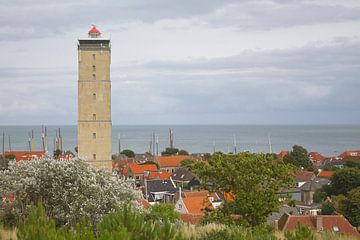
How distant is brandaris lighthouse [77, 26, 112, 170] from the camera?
43.8 meters

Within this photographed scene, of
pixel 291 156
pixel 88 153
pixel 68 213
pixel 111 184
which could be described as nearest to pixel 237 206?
pixel 111 184

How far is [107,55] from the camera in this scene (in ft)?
145

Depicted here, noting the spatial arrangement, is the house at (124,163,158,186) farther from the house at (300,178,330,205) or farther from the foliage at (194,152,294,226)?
the foliage at (194,152,294,226)

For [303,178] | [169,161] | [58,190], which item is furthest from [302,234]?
[169,161]

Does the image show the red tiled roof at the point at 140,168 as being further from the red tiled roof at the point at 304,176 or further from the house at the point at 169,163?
the red tiled roof at the point at 304,176

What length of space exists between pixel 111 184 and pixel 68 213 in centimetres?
199

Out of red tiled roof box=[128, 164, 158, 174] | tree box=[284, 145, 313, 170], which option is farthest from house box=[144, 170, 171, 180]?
tree box=[284, 145, 313, 170]

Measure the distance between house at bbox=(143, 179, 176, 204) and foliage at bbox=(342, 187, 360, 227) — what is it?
17737mm

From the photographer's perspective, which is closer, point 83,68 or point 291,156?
point 83,68

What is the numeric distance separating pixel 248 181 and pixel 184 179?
45.0m

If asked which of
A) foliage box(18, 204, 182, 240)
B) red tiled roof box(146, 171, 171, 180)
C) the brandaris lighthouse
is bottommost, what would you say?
red tiled roof box(146, 171, 171, 180)

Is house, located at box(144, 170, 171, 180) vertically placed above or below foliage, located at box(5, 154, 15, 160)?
below

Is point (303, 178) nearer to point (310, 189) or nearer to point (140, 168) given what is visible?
point (310, 189)

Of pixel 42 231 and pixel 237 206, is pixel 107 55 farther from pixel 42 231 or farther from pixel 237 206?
pixel 42 231
